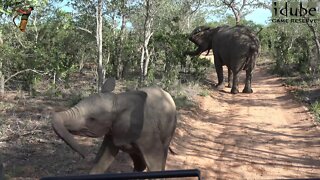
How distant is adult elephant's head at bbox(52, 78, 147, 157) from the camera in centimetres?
442

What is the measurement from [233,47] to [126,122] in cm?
1023

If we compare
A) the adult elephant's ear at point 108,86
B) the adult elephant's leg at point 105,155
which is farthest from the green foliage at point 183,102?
the adult elephant's ear at point 108,86

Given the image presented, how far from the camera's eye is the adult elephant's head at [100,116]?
4.42 meters

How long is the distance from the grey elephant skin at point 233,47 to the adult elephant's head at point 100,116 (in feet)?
31.5

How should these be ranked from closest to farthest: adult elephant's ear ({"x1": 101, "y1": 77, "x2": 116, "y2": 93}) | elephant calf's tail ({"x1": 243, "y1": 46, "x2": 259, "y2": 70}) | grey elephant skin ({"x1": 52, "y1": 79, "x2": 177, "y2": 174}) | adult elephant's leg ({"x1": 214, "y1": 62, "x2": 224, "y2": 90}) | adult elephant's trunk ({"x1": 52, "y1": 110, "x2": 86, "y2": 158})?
adult elephant's trunk ({"x1": 52, "y1": 110, "x2": 86, "y2": 158}) → grey elephant skin ({"x1": 52, "y1": 79, "x2": 177, "y2": 174}) → adult elephant's ear ({"x1": 101, "y1": 77, "x2": 116, "y2": 93}) → elephant calf's tail ({"x1": 243, "y1": 46, "x2": 259, "y2": 70}) → adult elephant's leg ({"x1": 214, "y1": 62, "x2": 224, "y2": 90})

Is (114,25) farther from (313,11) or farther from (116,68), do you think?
(313,11)

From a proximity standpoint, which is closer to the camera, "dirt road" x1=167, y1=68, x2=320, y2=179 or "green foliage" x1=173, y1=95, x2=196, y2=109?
"dirt road" x1=167, y1=68, x2=320, y2=179

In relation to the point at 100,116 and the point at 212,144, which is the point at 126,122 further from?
the point at 212,144

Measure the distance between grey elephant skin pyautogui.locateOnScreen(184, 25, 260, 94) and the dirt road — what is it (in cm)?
183

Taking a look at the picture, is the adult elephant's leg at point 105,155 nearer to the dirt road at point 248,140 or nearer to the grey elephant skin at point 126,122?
the grey elephant skin at point 126,122

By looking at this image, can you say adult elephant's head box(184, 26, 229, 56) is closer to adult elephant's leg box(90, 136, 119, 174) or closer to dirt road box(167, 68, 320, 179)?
dirt road box(167, 68, 320, 179)

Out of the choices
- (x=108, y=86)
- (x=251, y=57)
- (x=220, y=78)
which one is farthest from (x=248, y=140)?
(x=220, y=78)

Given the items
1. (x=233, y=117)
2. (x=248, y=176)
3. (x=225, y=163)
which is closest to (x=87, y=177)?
(x=248, y=176)

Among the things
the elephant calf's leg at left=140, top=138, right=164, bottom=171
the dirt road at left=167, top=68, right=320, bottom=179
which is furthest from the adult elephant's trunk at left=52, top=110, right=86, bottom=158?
the dirt road at left=167, top=68, right=320, bottom=179
